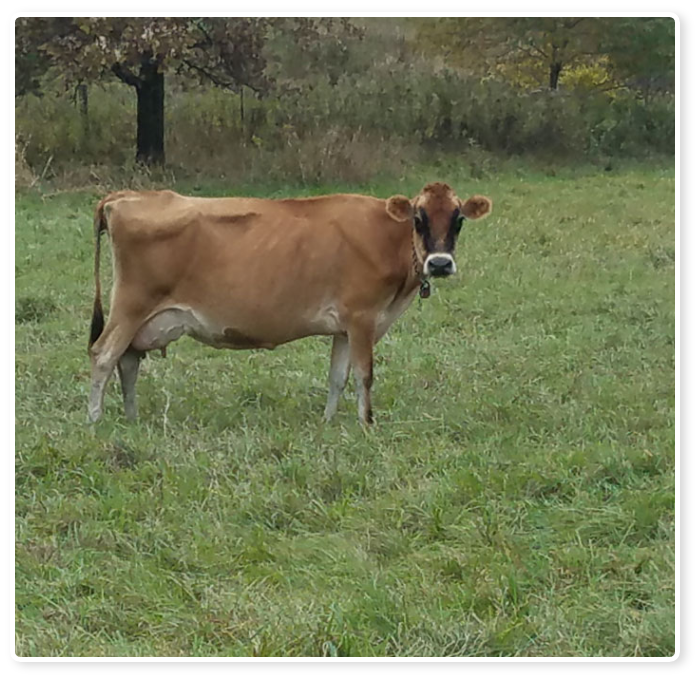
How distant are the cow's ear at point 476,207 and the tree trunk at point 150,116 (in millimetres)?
2723

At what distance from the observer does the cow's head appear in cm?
630

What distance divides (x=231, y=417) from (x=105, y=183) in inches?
141

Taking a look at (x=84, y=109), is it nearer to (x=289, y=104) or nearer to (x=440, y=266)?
(x=289, y=104)

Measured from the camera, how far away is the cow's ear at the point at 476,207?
6793mm

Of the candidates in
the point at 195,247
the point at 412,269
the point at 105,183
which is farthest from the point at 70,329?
the point at 412,269

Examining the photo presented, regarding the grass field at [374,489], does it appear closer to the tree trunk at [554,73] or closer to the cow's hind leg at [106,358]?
the cow's hind leg at [106,358]

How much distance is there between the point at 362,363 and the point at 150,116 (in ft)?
10.6

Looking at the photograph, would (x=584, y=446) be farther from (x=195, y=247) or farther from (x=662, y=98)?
(x=195, y=247)

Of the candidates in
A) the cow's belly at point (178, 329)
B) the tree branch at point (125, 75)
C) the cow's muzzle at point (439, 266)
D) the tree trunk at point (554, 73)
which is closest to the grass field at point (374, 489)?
the cow's belly at point (178, 329)

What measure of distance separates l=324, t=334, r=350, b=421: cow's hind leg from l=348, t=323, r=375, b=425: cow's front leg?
21 centimetres

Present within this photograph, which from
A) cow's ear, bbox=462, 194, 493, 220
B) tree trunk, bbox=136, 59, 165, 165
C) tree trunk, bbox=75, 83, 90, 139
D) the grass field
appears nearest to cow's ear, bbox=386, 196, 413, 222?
cow's ear, bbox=462, 194, 493, 220

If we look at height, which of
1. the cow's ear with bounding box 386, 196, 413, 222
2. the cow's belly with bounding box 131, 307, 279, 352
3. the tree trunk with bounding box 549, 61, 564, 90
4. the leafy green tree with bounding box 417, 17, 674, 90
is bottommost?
the cow's belly with bounding box 131, 307, 279, 352

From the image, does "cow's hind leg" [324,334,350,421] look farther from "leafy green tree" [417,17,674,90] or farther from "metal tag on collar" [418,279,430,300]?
"leafy green tree" [417,17,674,90]

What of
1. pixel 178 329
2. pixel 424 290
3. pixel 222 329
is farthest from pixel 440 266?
pixel 178 329
